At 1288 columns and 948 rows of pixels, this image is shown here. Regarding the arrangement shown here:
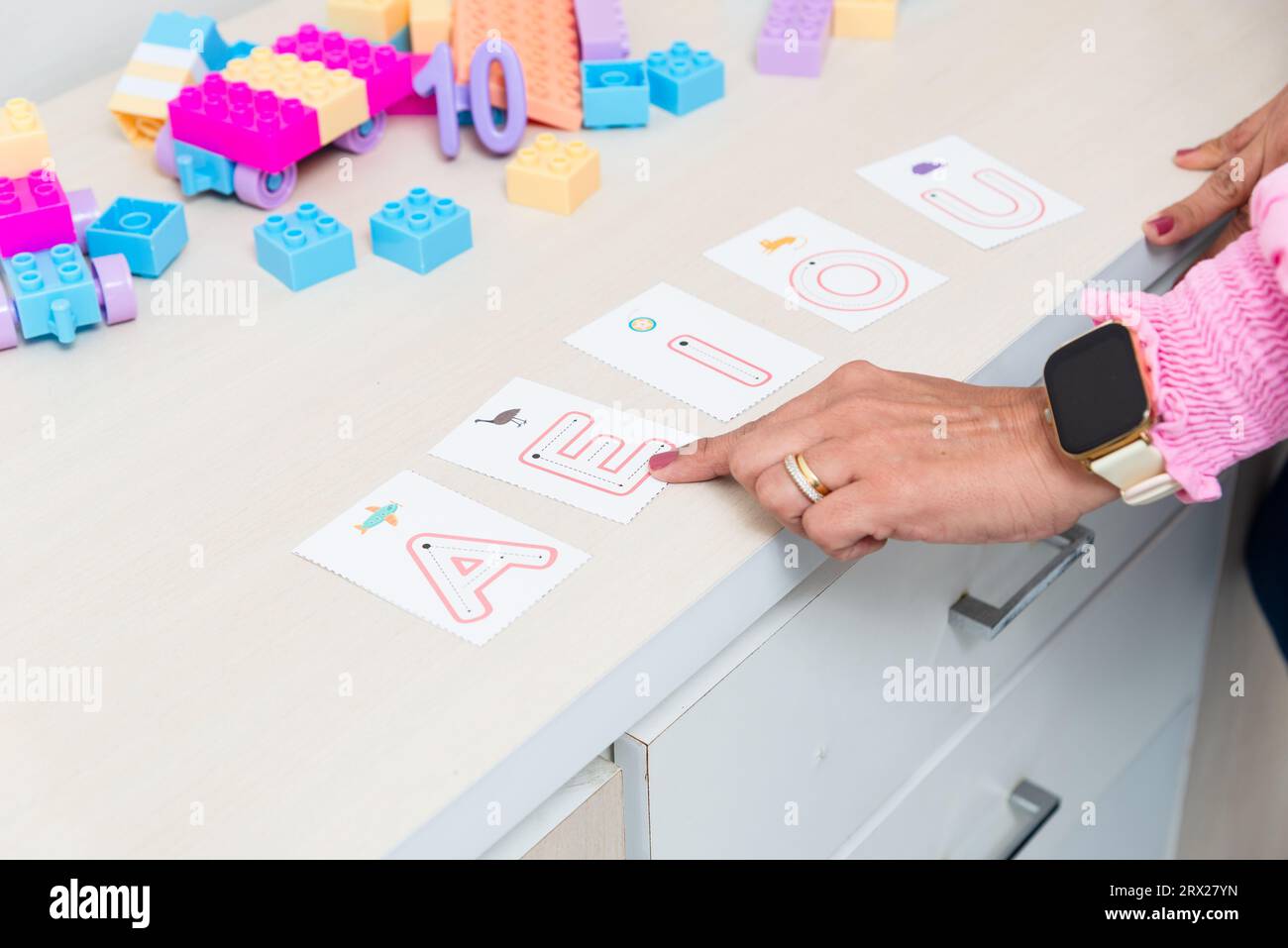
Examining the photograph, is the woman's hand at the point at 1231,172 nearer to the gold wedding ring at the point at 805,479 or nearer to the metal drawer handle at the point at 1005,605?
the metal drawer handle at the point at 1005,605

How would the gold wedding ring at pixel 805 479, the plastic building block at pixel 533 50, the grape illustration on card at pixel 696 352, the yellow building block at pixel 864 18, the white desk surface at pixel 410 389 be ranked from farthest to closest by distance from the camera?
1. the yellow building block at pixel 864 18
2. the plastic building block at pixel 533 50
3. the grape illustration on card at pixel 696 352
4. the gold wedding ring at pixel 805 479
5. the white desk surface at pixel 410 389

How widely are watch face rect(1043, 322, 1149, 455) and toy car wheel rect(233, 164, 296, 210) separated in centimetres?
52

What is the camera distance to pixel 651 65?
40.4 inches

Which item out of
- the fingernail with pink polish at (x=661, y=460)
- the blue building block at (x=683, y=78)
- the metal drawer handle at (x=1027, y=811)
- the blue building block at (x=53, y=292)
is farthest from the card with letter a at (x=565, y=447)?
the metal drawer handle at (x=1027, y=811)

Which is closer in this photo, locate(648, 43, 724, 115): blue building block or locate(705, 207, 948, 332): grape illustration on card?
locate(705, 207, 948, 332): grape illustration on card

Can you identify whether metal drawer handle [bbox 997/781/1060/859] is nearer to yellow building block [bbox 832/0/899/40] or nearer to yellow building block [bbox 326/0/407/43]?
yellow building block [bbox 832/0/899/40]

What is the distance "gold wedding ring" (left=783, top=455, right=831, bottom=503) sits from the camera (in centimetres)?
67

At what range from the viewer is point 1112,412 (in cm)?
69

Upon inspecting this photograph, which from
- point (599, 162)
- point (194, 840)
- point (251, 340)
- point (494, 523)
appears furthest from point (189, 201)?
point (194, 840)

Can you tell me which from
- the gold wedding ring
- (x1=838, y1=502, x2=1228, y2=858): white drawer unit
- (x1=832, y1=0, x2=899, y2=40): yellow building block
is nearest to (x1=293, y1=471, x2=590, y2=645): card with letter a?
the gold wedding ring

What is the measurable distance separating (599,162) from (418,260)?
170 mm

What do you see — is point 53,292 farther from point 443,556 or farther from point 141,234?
point 443,556

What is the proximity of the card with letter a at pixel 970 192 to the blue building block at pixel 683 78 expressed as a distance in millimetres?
146

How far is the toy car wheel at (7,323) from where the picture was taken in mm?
792
